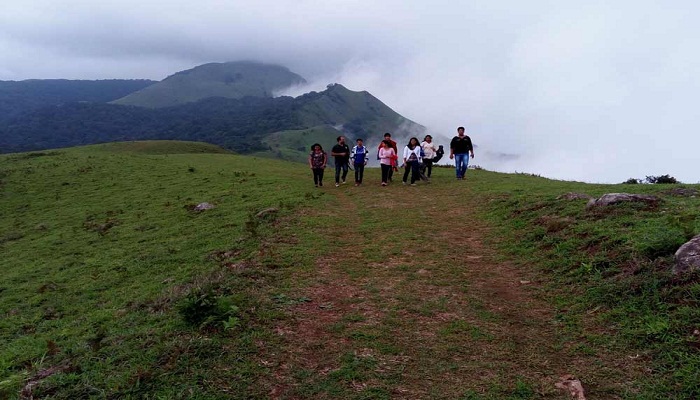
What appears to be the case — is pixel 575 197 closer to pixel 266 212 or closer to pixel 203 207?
pixel 266 212

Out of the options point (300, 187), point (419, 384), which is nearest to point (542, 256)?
point (419, 384)

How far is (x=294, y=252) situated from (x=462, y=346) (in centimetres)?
572

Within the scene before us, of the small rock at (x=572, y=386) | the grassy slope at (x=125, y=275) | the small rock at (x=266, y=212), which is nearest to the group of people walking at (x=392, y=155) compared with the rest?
the grassy slope at (x=125, y=275)

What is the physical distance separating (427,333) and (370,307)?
1336mm

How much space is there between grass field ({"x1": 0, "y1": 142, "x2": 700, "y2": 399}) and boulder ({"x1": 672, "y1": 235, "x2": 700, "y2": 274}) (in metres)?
0.22

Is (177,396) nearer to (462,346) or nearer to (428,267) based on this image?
(462,346)

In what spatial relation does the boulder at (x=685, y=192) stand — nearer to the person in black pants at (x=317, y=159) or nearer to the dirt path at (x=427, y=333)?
the dirt path at (x=427, y=333)

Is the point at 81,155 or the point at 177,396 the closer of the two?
the point at 177,396

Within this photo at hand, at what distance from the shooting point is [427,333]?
6934 millimetres

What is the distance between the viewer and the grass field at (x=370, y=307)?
576 centimetres

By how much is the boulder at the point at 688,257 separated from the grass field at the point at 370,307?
22 cm

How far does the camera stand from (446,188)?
2122 centimetres

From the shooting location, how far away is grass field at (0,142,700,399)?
5762 mm

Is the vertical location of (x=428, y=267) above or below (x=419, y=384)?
above
